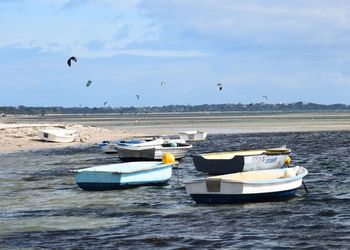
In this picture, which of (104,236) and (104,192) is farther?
(104,192)

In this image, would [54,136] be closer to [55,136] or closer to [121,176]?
[55,136]

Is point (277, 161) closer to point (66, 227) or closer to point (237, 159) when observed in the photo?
point (237, 159)

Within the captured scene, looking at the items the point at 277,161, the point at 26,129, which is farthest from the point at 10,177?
the point at 26,129

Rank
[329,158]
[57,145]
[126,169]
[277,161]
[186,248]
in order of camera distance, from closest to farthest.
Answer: [186,248] → [126,169] → [277,161] → [329,158] → [57,145]

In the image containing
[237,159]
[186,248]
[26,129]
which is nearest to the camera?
[186,248]

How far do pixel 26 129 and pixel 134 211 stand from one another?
4483 centimetres

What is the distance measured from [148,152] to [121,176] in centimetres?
1131

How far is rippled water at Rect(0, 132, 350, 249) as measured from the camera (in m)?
15.4

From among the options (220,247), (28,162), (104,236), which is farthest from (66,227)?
(28,162)

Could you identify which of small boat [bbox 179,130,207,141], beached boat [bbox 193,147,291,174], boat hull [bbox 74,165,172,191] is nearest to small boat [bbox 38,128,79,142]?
small boat [bbox 179,130,207,141]

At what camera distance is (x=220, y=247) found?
582 inches

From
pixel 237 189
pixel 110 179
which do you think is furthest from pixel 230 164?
pixel 237 189

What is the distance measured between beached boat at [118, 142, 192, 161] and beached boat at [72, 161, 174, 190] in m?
8.77

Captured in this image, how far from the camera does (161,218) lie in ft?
60.6
